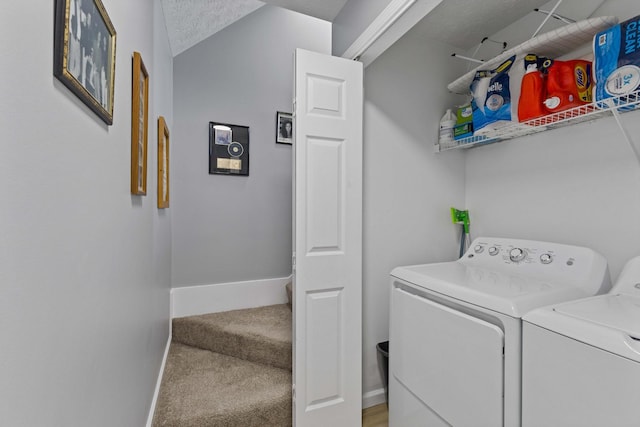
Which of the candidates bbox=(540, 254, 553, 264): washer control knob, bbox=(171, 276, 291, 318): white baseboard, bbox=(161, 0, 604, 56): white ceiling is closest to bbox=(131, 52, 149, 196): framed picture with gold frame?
bbox=(161, 0, 604, 56): white ceiling

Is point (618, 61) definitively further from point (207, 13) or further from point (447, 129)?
point (207, 13)

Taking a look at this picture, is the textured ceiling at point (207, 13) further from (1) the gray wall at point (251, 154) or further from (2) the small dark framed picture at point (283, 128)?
(2) the small dark framed picture at point (283, 128)

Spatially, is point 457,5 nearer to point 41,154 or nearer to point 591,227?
point 591,227

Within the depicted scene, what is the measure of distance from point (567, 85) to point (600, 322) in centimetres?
102

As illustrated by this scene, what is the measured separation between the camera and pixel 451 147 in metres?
1.93

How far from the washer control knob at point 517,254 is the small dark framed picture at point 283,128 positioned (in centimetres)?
202

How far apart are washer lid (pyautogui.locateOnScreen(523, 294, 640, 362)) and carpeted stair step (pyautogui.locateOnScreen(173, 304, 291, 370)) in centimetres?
147

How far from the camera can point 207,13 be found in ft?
7.32

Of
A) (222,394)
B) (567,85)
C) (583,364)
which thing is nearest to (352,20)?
(567,85)

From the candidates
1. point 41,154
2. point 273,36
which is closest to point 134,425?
point 41,154

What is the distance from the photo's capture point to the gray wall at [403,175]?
1913 millimetres

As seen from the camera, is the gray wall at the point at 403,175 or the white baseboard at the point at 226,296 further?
the white baseboard at the point at 226,296

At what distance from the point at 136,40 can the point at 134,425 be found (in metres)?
1.54

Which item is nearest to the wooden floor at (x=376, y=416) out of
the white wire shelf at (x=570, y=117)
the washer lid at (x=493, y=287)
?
the washer lid at (x=493, y=287)
